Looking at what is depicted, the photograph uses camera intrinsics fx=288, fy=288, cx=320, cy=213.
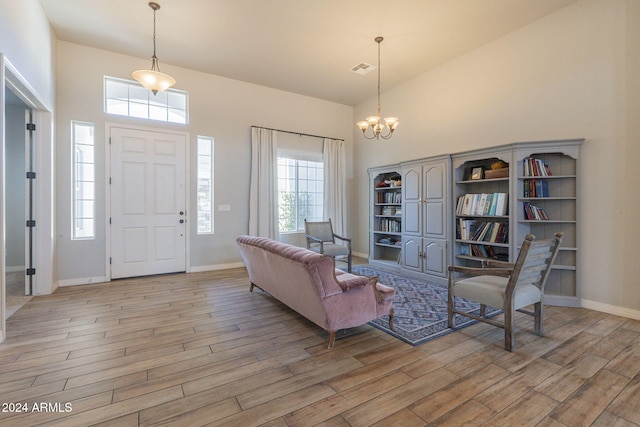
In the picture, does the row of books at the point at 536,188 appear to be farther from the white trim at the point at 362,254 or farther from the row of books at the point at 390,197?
the white trim at the point at 362,254

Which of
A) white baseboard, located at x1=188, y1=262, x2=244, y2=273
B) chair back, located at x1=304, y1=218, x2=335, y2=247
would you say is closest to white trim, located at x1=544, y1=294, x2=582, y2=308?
chair back, located at x1=304, y1=218, x2=335, y2=247

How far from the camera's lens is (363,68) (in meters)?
5.08

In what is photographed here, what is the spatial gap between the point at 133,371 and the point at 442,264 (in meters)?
4.04

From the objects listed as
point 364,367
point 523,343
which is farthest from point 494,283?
point 364,367

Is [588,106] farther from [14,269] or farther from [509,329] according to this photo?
[14,269]

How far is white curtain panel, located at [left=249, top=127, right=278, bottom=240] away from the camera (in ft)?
18.5

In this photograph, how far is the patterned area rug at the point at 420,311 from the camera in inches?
109

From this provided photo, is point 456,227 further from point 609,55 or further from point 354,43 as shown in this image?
point 354,43

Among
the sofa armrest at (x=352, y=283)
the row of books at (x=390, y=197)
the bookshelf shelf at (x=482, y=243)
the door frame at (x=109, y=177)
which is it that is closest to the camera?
the sofa armrest at (x=352, y=283)

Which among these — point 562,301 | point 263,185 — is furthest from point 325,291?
point 263,185

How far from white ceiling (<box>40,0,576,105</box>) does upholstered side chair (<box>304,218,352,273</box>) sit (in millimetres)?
2862

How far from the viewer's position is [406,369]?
2168 millimetres

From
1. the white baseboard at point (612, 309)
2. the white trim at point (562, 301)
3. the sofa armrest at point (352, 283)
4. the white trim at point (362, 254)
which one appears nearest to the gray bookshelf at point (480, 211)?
the white trim at point (562, 301)

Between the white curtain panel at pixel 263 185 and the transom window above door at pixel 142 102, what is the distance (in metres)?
1.34
